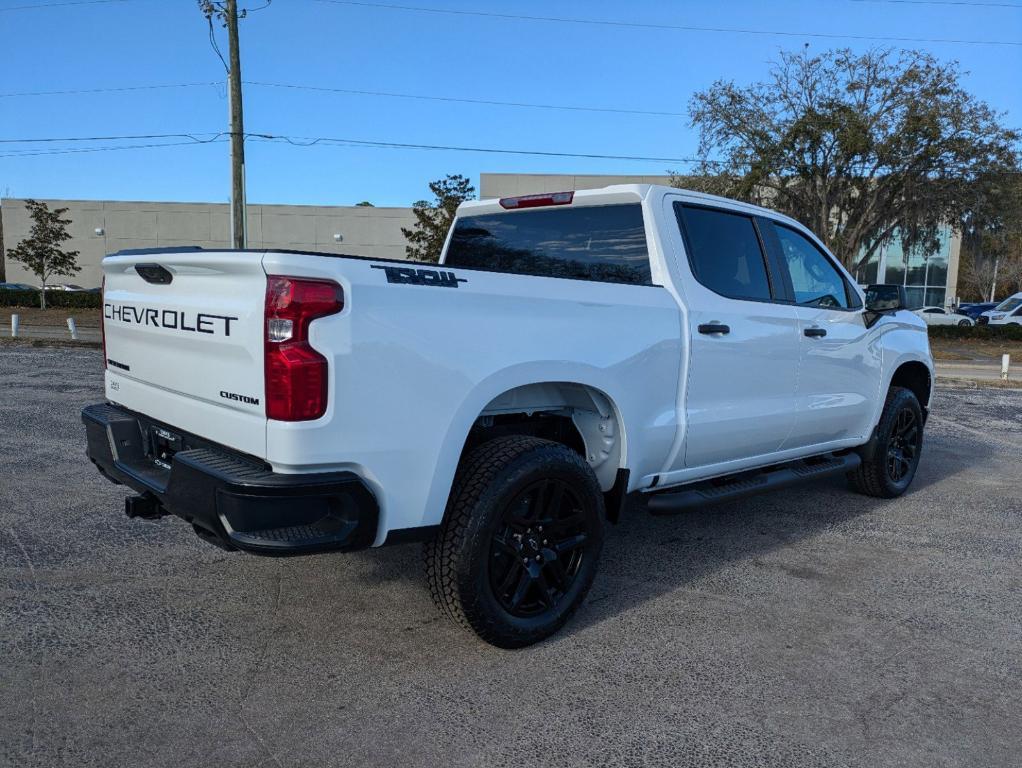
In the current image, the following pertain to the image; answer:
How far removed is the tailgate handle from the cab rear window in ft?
4.70

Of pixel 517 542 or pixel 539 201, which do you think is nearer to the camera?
pixel 517 542

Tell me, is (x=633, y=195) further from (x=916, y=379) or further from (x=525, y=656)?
(x=916, y=379)

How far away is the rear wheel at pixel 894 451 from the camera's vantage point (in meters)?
5.85

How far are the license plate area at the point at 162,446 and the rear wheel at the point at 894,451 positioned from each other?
4.61m

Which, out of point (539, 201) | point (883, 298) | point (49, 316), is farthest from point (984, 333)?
point (49, 316)

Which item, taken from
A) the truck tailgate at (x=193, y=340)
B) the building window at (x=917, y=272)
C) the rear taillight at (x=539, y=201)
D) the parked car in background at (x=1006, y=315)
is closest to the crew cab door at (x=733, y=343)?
the rear taillight at (x=539, y=201)

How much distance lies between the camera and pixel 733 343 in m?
4.29

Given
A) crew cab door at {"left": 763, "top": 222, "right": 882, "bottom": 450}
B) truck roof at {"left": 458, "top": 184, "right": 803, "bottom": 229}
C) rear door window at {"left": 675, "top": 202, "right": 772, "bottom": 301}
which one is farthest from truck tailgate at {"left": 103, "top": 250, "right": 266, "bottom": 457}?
crew cab door at {"left": 763, "top": 222, "right": 882, "bottom": 450}

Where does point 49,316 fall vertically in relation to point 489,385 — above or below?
below

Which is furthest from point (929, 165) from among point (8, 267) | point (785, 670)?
point (8, 267)

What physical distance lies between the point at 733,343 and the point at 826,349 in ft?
3.56

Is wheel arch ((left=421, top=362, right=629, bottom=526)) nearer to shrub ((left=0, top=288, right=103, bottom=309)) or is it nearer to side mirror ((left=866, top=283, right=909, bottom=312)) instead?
side mirror ((left=866, top=283, right=909, bottom=312))

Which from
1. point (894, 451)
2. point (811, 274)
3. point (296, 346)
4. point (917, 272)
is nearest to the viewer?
point (296, 346)

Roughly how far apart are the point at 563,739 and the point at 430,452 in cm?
108
